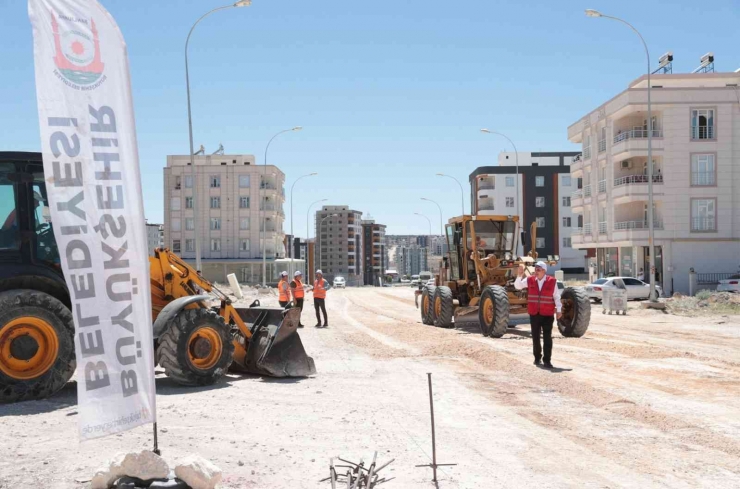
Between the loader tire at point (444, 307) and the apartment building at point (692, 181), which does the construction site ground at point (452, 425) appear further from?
the apartment building at point (692, 181)

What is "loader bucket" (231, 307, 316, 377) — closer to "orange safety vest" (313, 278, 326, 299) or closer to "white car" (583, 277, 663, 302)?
"orange safety vest" (313, 278, 326, 299)

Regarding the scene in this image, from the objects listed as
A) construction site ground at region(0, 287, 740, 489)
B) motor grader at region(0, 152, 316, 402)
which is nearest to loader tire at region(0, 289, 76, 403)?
motor grader at region(0, 152, 316, 402)

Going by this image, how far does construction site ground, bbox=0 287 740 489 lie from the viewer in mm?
6035

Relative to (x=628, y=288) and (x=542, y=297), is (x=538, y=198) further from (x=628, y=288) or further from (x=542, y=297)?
(x=542, y=297)

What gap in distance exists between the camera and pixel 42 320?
862 cm

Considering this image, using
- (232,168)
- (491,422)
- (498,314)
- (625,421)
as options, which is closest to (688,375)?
(625,421)

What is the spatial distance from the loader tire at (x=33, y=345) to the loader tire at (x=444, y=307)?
41.5ft

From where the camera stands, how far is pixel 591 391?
31.8ft

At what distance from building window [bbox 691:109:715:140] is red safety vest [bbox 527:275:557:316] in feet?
119

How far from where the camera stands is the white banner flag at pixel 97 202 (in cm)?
484

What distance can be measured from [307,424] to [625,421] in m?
3.61

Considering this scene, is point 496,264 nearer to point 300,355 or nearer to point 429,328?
point 429,328

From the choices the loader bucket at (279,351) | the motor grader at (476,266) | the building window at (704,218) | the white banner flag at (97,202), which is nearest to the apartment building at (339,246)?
the building window at (704,218)

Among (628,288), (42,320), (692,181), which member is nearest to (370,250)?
(692,181)
